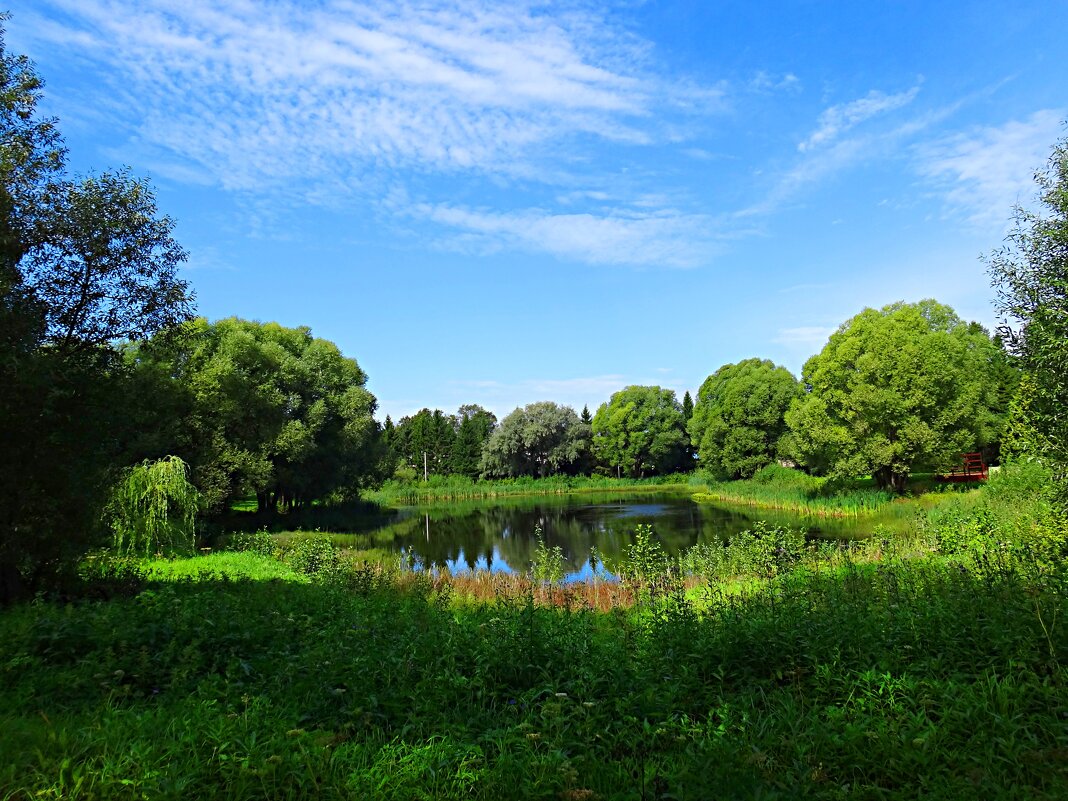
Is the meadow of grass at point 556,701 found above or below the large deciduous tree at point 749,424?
below

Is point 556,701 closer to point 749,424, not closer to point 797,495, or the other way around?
point 797,495

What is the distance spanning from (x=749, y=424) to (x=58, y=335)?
49592 mm

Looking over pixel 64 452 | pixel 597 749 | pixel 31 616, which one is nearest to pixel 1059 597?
pixel 597 749

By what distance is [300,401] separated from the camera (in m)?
35.0

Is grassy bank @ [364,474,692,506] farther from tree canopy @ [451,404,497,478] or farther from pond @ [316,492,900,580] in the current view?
pond @ [316,492,900,580]

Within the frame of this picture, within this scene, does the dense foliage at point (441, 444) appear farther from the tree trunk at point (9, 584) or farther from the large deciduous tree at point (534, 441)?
the tree trunk at point (9, 584)

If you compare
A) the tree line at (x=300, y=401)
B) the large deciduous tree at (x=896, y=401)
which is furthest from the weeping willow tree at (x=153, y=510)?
the large deciduous tree at (x=896, y=401)

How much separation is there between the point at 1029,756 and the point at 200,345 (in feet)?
101

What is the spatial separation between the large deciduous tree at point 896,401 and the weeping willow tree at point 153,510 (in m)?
30.5

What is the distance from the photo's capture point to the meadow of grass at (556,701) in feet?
11.4

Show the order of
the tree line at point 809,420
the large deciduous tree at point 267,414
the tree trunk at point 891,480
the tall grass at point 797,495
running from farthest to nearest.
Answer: the tree trunk at point 891,480, the tree line at point 809,420, the tall grass at point 797,495, the large deciduous tree at point 267,414

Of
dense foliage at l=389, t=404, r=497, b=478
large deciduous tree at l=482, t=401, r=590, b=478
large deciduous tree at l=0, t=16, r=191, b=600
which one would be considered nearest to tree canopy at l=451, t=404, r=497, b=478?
dense foliage at l=389, t=404, r=497, b=478

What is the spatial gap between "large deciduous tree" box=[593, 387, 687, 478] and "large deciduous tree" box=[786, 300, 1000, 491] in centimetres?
3535

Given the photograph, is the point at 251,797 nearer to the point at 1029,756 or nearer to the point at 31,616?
the point at 1029,756
